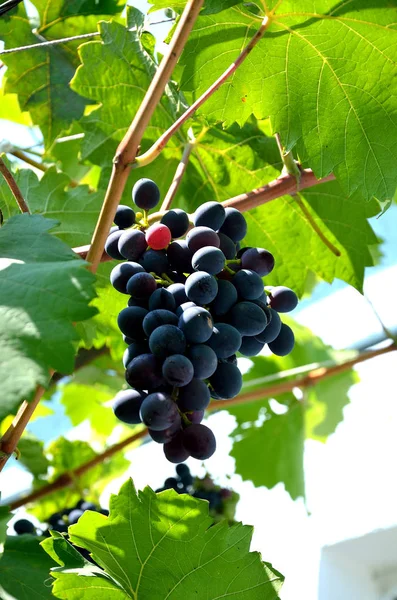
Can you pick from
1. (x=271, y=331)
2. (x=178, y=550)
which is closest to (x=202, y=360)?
(x=271, y=331)

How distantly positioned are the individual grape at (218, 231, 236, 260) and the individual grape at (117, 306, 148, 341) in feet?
0.43

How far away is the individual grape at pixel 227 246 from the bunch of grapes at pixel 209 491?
28.3 inches

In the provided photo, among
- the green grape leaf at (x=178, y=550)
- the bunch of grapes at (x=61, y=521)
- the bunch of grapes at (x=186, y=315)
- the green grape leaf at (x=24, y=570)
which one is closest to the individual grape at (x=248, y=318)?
the bunch of grapes at (x=186, y=315)

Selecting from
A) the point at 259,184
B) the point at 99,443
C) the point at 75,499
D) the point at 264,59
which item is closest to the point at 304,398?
the point at 75,499

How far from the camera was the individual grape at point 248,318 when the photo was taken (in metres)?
0.71

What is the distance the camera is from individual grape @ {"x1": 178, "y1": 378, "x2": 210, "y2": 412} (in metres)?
0.66

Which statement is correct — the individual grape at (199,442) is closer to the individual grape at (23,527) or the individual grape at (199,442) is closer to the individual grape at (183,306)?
the individual grape at (183,306)

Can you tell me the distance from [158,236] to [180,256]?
3 cm

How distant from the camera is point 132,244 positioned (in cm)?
75

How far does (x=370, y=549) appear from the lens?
2377 mm

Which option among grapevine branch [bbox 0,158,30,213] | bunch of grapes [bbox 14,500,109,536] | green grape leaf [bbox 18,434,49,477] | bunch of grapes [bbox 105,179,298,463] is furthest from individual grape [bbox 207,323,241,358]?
green grape leaf [bbox 18,434,49,477]

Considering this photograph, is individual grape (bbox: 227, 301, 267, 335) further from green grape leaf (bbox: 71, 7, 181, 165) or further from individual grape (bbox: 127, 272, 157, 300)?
green grape leaf (bbox: 71, 7, 181, 165)

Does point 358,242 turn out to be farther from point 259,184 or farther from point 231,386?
point 231,386

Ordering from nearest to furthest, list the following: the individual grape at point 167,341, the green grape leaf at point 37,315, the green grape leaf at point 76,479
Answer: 1. the green grape leaf at point 37,315
2. the individual grape at point 167,341
3. the green grape leaf at point 76,479
